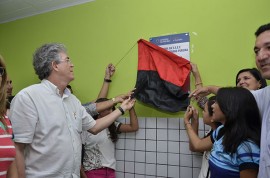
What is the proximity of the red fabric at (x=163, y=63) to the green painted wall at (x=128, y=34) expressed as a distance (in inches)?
6.2

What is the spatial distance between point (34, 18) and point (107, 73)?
1416 mm

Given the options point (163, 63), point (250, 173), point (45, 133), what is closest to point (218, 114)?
point (250, 173)

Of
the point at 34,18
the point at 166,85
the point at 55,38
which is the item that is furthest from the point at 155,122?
the point at 34,18

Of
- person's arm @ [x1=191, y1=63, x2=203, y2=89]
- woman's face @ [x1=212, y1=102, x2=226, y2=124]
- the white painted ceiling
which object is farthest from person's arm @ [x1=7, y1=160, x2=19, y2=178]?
the white painted ceiling

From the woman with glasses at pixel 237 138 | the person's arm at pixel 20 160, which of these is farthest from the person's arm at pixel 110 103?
the woman with glasses at pixel 237 138

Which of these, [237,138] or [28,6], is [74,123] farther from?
[28,6]

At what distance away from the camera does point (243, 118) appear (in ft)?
3.95

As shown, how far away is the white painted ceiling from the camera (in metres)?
2.77

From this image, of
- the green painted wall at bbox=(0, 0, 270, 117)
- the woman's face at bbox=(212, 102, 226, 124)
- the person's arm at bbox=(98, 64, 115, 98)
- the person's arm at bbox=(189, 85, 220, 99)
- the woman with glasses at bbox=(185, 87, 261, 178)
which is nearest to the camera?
the woman with glasses at bbox=(185, 87, 261, 178)

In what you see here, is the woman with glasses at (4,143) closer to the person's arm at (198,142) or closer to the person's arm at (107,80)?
the person's arm at (198,142)

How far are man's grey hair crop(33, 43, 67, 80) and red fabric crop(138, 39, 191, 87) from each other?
81 centimetres

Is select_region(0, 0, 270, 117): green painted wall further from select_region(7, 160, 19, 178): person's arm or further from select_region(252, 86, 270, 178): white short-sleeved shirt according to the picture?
select_region(7, 160, 19, 178): person's arm

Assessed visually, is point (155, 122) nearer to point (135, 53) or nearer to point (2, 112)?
point (135, 53)

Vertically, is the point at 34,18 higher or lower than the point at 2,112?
higher
